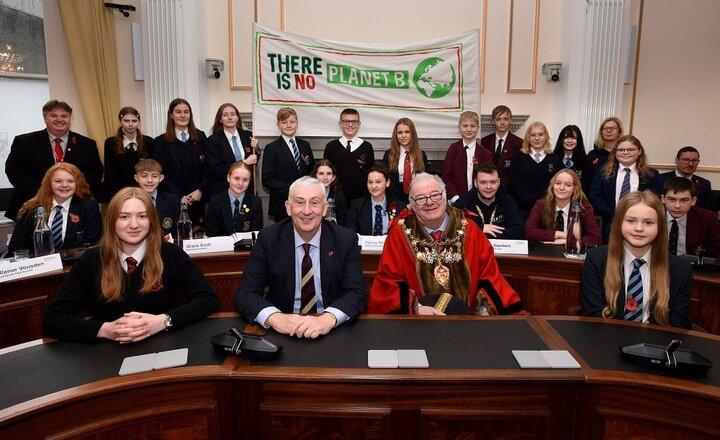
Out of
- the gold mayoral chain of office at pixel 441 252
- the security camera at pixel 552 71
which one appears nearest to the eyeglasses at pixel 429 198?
the gold mayoral chain of office at pixel 441 252

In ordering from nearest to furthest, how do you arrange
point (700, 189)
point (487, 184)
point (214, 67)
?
point (487, 184) → point (700, 189) → point (214, 67)

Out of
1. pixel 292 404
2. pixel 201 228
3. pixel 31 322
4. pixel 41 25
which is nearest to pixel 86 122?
pixel 41 25

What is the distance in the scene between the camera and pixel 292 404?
1.67m

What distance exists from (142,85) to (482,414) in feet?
19.7

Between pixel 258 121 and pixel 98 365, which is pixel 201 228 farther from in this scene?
pixel 98 365

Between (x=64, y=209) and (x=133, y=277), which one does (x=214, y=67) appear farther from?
(x=133, y=277)

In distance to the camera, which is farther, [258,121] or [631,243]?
[258,121]

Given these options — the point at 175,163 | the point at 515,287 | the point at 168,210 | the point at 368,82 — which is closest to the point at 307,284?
the point at 515,287

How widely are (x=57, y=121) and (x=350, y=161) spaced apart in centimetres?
266

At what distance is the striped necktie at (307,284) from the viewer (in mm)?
2518

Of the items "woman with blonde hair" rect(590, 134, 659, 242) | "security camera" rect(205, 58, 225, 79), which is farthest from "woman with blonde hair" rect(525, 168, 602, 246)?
"security camera" rect(205, 58, 225, 79)

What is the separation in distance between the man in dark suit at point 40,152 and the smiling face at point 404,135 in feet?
9.71

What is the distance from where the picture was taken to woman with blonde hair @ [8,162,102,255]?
3338 mm

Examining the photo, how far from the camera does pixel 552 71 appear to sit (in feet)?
21.1
